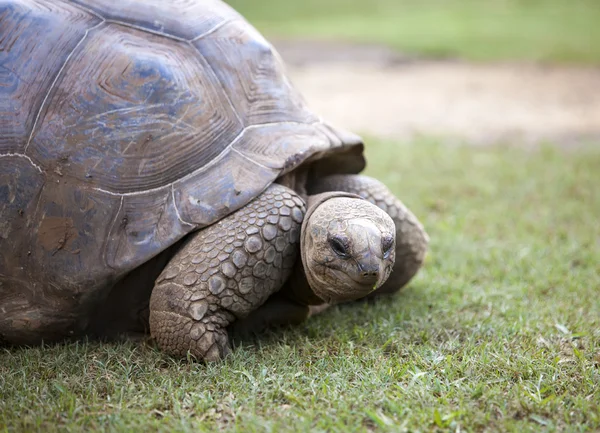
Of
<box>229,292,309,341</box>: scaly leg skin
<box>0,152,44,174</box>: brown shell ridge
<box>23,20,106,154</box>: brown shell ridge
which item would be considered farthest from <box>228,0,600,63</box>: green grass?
<box>0,152,44,174</box>: brown shell ridge

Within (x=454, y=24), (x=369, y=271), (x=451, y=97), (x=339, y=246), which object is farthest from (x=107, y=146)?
(x=454, y=24)

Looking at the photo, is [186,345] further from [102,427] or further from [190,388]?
[102,427]

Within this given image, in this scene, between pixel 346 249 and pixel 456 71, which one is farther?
pixel 456 71

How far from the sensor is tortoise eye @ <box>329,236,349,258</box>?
279cm

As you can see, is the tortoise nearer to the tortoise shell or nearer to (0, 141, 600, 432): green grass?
the tortoise shell

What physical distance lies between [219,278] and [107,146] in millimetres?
715

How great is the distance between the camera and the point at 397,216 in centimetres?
352

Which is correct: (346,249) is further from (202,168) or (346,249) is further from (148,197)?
(148,197)

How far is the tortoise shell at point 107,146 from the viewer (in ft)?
9.51

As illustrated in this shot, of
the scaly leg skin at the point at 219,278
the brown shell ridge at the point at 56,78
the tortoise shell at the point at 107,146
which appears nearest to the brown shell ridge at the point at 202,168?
the tortoise shell at the point at 107,146

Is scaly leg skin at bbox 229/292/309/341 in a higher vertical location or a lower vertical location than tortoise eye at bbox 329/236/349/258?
lower

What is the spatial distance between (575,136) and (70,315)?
22.1 feet

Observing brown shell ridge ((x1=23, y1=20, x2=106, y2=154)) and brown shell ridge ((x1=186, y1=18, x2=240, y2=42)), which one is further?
brown shell ridge ((x1=186, y1=18, x2=240, y2=42))

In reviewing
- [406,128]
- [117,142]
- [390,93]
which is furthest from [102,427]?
[390,93]
